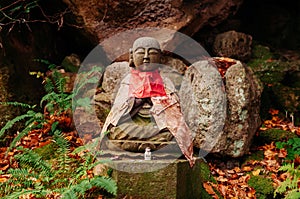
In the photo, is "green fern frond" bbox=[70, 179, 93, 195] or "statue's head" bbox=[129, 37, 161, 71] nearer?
"green fern frond" bbox=[70, 179, 93, 195]

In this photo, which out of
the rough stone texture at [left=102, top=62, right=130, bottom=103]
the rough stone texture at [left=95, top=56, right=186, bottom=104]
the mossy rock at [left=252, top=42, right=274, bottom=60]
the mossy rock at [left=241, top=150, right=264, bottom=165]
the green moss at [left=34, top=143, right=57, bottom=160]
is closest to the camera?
the green moss at [left=34, top=143, right=57, bottom=160]

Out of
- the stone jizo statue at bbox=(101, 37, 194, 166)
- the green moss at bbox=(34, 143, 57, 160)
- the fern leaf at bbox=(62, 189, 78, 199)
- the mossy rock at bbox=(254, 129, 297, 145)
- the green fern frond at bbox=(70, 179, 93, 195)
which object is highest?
the stone jizo statue at bbox=(101, 37, 194, 166)

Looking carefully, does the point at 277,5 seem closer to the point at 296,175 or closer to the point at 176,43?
the point at 176,43

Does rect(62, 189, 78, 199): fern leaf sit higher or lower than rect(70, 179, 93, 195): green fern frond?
lower

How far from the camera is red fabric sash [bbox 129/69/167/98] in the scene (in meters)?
4.79

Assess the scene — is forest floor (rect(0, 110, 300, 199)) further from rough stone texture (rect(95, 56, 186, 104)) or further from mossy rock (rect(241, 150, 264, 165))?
rough stone texture (rect(95, 56, 186, 104))

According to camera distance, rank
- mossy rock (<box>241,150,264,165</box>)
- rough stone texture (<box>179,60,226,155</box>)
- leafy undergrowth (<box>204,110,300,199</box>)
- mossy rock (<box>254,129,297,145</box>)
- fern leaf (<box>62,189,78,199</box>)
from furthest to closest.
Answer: mossy rock (<box>254,129,297,145</box>) → mossy rock (<box>241,150,264,165</box>) → rough stone texture (<box>179,60,226,155</box>) → leafy undergrowth (<box>204,110,300,199</box>) → fern leaf (<box>62,189,78,199</box>)

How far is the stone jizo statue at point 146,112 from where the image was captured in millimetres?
4543

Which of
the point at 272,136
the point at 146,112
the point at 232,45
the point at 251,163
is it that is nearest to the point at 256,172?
the point at 251,163

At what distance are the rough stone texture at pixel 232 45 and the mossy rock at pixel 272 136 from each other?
7.60ft

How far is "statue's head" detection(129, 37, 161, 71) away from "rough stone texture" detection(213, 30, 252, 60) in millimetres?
4229

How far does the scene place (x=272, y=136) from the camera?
279 inches

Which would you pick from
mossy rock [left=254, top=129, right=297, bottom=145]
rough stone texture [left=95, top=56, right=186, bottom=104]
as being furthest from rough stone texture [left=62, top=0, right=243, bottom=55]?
mossy rock [left=254, top=129, right=297, bottom=145]

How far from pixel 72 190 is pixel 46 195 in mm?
736
